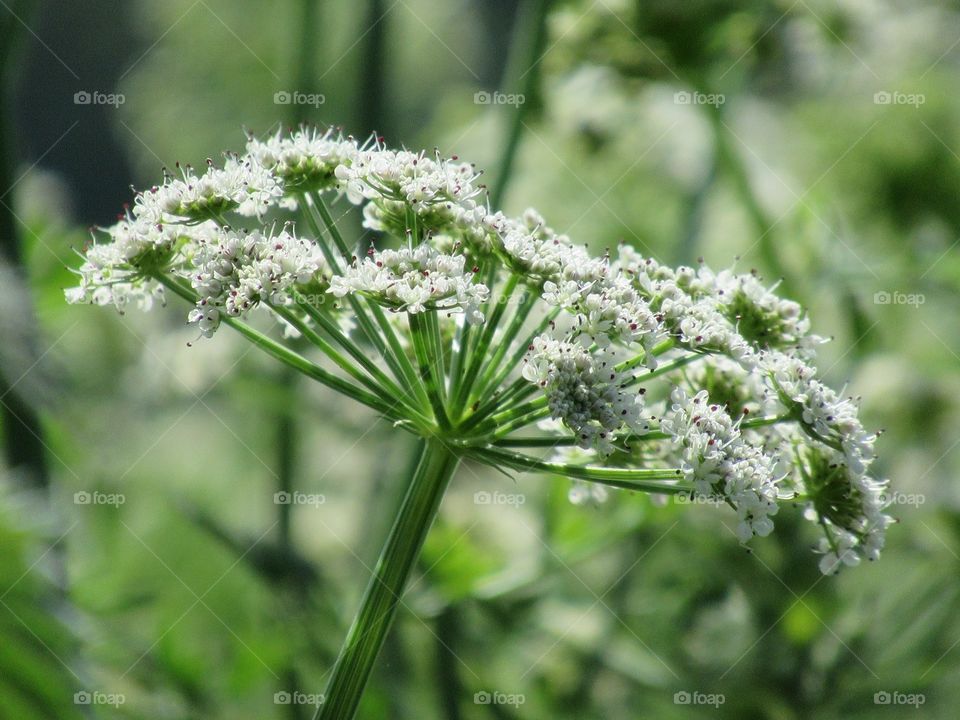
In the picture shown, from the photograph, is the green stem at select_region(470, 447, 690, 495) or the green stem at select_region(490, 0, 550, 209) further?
the green stem at select_region(490, 0, 550, 209)

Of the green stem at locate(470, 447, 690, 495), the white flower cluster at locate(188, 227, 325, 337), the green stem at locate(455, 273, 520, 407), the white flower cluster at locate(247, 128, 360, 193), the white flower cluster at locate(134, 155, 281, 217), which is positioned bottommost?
the green stem at locate(470, 447, 690, 495)

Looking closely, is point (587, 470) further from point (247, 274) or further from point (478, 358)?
point (247, 274)

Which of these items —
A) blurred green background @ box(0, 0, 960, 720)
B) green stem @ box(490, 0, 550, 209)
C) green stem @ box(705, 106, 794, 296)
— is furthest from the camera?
green stem @ box(705, 106, 794, 296)

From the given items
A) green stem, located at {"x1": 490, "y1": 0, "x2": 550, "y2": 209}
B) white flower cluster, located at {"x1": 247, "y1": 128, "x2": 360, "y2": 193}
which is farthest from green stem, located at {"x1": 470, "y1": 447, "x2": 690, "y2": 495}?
green stem, located at {"x1": 490, "y1": 0, "x2": 550, "y2": 209}

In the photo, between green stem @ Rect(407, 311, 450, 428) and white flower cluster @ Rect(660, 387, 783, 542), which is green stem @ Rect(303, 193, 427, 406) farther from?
white flower cluster @ Rect(660, 387, 783, 542)

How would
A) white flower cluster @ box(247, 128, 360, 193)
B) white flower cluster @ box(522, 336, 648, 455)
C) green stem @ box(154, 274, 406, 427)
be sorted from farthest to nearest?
white flower cluster @ box(247, 128, 360, 193), green stem @ box(154, 274, 406, 427), white flower cluster @ box(522, 336, 648, 455)

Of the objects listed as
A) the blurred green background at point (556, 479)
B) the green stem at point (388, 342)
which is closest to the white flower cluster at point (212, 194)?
the green stem at point (388, 342)

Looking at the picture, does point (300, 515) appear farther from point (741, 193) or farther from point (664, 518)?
point (741, 193)
